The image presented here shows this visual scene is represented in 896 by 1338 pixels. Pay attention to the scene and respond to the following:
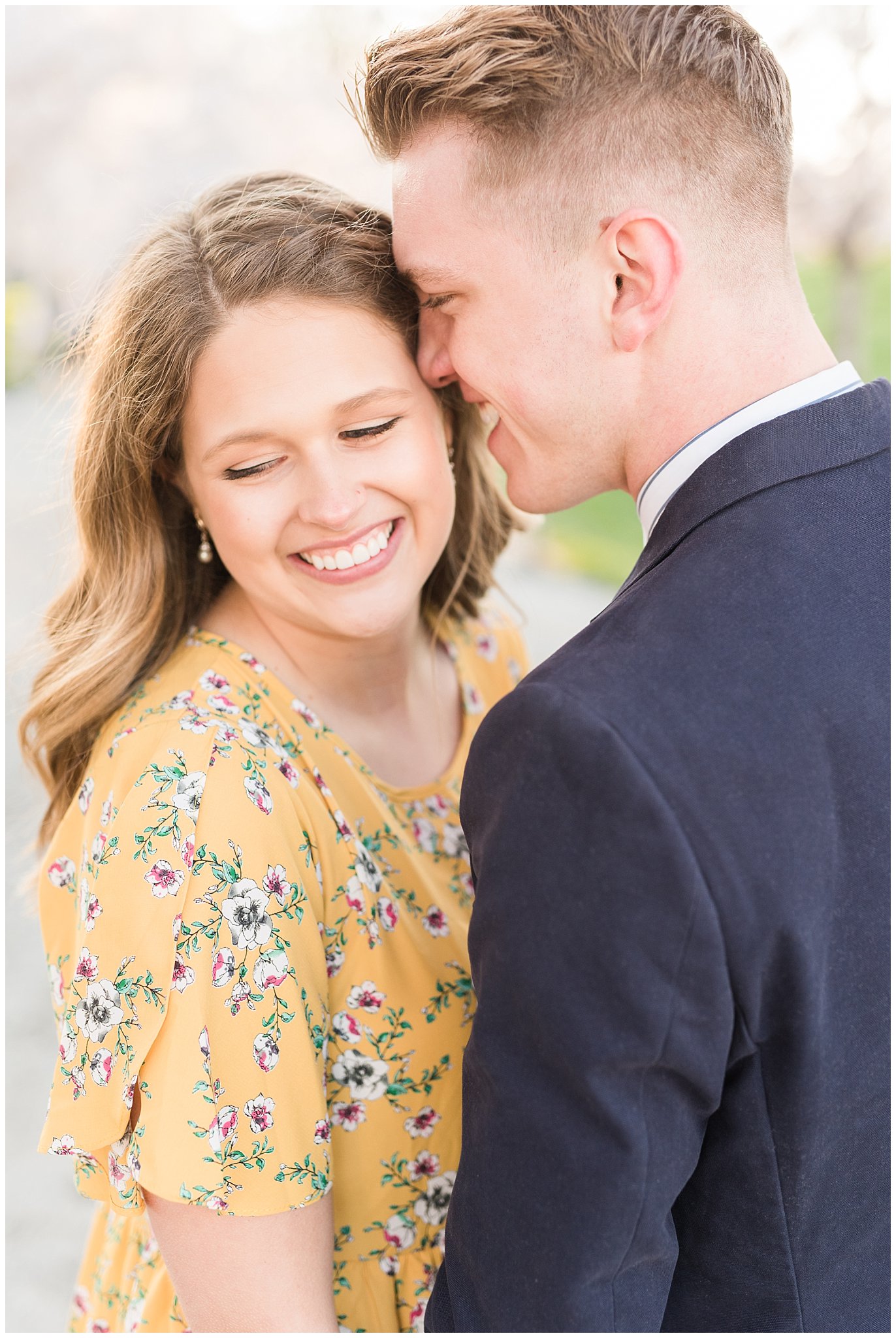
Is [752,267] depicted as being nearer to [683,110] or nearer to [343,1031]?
[683,110]

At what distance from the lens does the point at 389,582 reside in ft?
6.23

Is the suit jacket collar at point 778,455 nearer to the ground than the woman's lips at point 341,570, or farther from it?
nearer to the ground

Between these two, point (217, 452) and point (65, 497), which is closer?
point (217, 452)

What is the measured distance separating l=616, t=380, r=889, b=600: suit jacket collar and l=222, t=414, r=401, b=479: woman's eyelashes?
0.60 meters

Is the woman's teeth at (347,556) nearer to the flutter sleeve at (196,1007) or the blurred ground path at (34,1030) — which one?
the flutter sleeve at (196,1007)

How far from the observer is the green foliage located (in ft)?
28.6

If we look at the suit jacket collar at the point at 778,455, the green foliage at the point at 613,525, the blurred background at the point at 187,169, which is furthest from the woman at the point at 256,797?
the green foliage at the point at 613,525

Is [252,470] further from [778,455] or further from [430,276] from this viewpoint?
[778,455]

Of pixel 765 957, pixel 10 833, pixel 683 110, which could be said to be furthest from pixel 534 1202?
pixel 10 833

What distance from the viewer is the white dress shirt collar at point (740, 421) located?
4.66 ft

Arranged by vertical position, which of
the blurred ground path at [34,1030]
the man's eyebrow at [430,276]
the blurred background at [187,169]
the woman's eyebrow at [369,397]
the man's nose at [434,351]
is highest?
the blurred background at [187,169]

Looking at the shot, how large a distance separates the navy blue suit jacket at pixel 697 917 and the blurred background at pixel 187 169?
207 cm

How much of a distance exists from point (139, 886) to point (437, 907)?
0.55m

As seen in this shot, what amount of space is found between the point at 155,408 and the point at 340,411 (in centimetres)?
30
